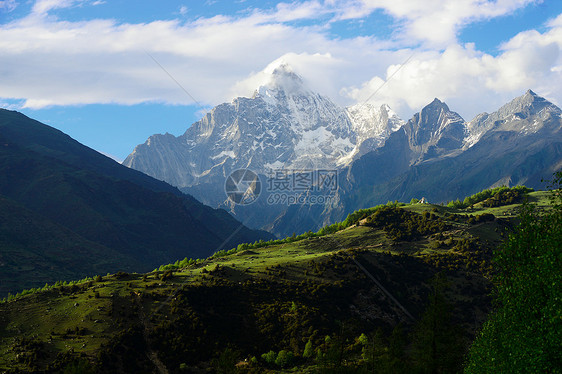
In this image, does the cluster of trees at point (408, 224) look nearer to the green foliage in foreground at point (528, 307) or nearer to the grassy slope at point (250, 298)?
the grassy slope at point (250, 298)

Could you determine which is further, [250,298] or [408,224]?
[408,224]

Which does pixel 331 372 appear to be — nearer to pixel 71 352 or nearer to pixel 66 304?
pixel 71 352

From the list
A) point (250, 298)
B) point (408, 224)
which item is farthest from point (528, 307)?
point (408, 224)

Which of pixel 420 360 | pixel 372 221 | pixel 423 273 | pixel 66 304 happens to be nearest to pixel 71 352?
pixel 66 304

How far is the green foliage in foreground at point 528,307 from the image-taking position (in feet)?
122

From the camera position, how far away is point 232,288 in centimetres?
12475

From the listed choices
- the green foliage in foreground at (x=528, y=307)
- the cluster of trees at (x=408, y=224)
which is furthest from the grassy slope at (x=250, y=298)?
the green foliage in foreground at (x=528, y=307)

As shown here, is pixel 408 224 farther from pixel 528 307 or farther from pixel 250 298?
pixel 528 307

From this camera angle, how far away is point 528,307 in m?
40.8

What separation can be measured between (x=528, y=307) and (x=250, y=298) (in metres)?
89.0

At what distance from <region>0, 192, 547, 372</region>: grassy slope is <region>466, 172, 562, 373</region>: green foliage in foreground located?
68706mm

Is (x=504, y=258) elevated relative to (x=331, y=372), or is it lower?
elevated

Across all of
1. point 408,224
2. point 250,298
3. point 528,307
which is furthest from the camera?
point 408,224

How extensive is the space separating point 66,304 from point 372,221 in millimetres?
128873
